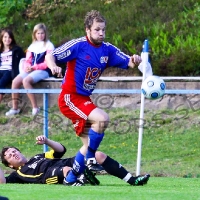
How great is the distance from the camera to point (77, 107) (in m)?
→ 9.21

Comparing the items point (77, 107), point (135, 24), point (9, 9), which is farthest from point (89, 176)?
point (9, 9)

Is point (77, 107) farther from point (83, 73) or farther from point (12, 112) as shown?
point (12, 112)

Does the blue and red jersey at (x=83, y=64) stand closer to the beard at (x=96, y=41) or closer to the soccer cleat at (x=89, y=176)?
the beard at (x=96, y=41)

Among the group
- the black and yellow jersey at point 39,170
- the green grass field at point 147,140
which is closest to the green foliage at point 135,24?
the green grass field at point 147,140

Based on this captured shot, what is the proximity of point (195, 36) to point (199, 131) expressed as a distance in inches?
122

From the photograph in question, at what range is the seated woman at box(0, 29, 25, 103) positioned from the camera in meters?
15.6

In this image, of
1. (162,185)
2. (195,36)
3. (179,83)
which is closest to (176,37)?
(195,36)

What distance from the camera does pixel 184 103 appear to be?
15.5 meters

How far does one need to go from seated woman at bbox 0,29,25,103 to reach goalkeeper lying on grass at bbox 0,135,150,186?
5.59 meters

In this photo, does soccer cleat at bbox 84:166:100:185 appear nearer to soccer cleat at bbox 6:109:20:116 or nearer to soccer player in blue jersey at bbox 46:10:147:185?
soccer player in blue jersey at bbox 46:10:147:185

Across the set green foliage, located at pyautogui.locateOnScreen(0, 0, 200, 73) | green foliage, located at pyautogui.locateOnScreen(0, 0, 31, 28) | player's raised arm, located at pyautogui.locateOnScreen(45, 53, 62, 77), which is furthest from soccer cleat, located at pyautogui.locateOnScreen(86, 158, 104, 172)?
green foliage, located at pyautogui.locateOnScreen(0, 0, 31, 28)

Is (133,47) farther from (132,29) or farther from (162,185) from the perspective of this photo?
(162,185)

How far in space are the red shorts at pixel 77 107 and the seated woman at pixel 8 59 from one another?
6.32m

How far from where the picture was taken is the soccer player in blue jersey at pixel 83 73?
918cm
